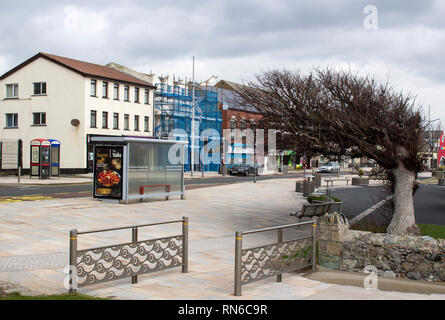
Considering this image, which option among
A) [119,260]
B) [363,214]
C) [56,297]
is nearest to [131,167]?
[363,214]

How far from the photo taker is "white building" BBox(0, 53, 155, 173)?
4622 centimetres

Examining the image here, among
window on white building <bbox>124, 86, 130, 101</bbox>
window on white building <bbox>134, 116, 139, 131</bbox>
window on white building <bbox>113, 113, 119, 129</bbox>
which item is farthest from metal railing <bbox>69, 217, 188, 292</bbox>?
window on white building <bbox>134, 116, 139, 131</bbox>

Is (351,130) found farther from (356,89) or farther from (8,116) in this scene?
(8,116)

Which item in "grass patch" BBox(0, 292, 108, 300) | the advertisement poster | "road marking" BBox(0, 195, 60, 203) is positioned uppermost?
the advertisement poster

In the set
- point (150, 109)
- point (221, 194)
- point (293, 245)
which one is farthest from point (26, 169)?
point (293, 245)

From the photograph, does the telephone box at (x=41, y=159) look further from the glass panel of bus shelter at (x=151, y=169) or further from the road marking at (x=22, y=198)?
the glass panel of bus shelter at (x=151, y=169)

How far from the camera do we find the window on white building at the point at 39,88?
48.1m

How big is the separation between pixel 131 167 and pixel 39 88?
105 feet

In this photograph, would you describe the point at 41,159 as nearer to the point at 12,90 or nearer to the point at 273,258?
the point at 12,90

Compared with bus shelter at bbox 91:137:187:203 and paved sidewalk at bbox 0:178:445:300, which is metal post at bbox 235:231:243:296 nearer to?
paved sidewalk at bbox 0:178:445:300

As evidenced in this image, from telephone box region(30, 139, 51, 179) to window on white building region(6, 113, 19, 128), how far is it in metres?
13.6

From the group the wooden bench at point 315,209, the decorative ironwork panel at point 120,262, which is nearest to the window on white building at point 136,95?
the wooden bench at point 315,209

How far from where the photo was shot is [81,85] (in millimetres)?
46406

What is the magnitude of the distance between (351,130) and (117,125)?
40956 mm
